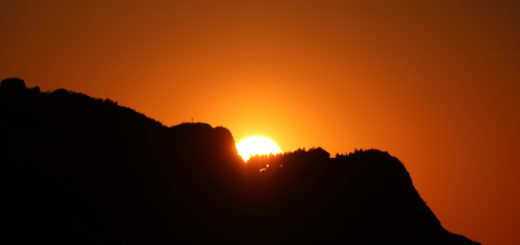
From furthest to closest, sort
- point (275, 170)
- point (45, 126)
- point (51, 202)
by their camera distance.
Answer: point (275, 170) → point (45, 126) → point (51, 202)

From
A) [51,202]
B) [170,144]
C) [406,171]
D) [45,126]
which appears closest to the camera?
[51,202]

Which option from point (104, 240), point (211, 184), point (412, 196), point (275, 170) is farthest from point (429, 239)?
point (104, 240)

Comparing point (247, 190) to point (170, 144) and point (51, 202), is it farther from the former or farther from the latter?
point (51, 202)

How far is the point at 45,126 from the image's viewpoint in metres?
44.0

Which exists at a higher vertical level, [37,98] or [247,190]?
[37,98]

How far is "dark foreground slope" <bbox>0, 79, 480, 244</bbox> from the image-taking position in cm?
3975

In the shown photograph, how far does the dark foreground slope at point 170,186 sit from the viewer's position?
130ft

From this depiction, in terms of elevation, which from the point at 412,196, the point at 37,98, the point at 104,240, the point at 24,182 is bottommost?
the point at 104,240

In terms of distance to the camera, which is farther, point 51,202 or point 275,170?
A: point 275,170

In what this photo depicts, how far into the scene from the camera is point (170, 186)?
47.4 metres

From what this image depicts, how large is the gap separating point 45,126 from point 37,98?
9.74 feet

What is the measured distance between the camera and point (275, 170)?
55.8m

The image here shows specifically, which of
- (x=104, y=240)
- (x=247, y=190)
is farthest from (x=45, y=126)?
(x=247, y=190)

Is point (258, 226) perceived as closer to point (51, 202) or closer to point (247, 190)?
point (247, 190)
